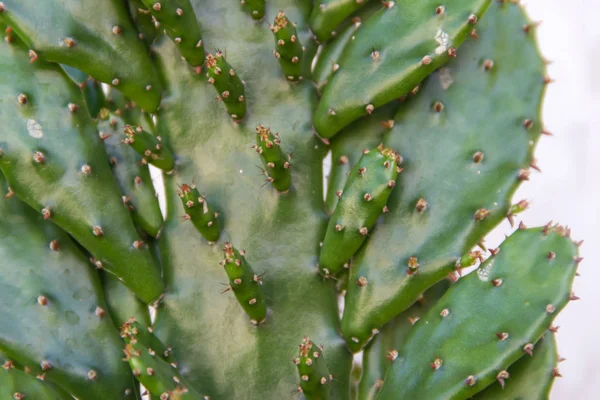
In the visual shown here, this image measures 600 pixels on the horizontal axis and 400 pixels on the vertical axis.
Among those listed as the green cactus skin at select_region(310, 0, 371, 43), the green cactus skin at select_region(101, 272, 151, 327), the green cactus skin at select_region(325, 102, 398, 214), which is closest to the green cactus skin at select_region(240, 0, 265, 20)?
the green cactus skin at select_region(310, 0, 371, 43)

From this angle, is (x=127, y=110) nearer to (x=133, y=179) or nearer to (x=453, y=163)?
(x=133, y=179)

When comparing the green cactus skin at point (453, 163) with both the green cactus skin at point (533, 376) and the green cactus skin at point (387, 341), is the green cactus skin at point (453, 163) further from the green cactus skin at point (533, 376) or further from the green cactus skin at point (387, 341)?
the green cactus skin at point (533, 376)

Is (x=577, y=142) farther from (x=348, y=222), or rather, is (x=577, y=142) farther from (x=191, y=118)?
(x=191, y=118)

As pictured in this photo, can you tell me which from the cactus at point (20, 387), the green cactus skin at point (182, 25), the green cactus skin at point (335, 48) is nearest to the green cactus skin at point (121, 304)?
the cactus at point (20, 387)

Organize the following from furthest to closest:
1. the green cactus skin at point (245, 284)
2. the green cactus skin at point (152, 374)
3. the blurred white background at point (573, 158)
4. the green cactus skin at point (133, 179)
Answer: the blurred white background at point (573, 158) < the green cactus skin at point (133, 179) < the green cactus skin at point (245, 284) < the green cactus skin at point (152, 374)

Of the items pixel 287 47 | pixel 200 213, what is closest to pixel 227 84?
pixel 287 47

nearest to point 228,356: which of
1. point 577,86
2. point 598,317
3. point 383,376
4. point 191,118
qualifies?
point 383,376
